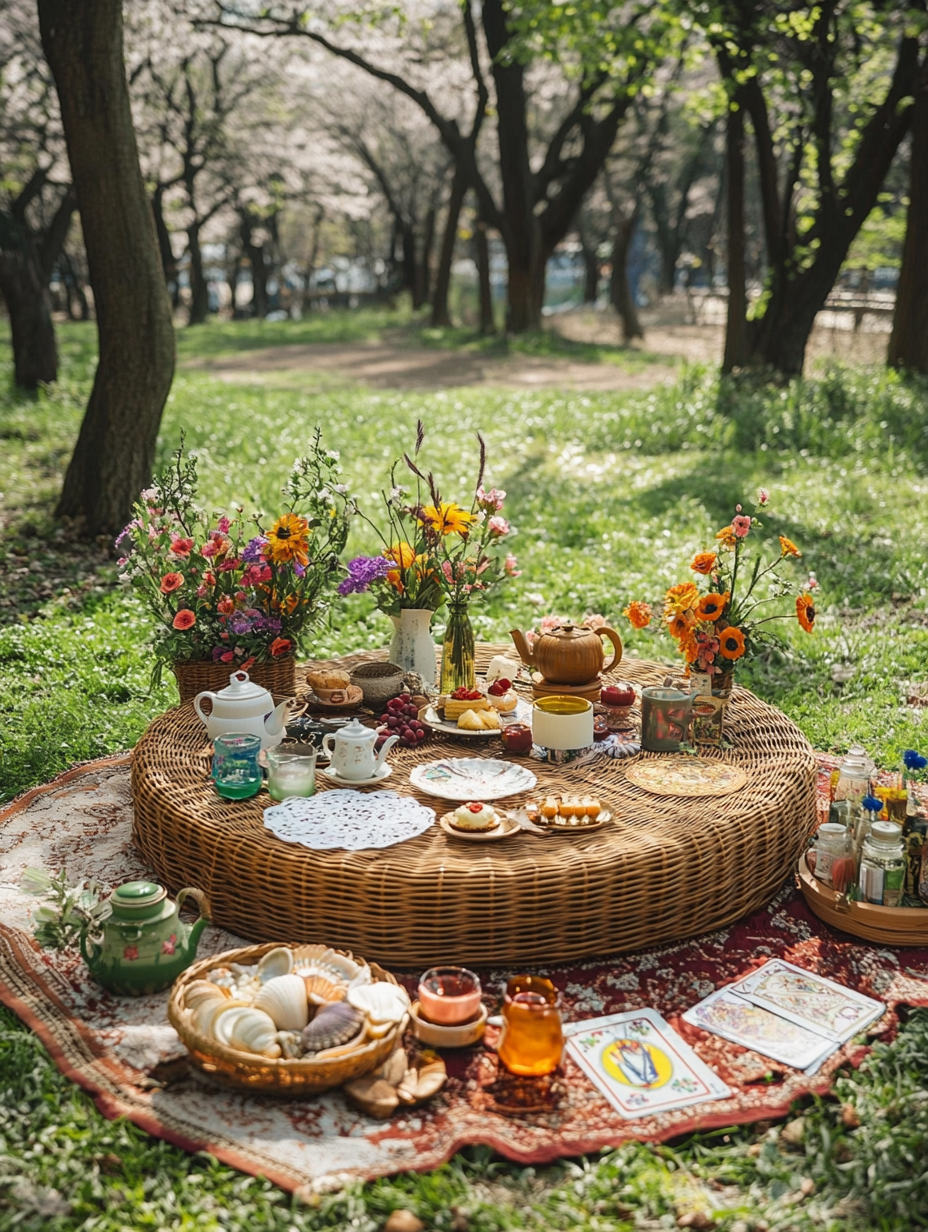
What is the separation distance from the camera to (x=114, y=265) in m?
7.86

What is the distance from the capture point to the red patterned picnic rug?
2562 millimetres

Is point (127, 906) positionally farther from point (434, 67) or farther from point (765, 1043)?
Answer: point (434, 67)

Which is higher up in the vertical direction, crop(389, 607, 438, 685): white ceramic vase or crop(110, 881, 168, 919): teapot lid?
crop(389, 607, 438, 685): white ceramic vase

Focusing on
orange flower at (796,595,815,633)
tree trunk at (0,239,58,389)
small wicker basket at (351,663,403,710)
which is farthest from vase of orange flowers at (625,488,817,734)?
tree trunk at (0,239,58,389)

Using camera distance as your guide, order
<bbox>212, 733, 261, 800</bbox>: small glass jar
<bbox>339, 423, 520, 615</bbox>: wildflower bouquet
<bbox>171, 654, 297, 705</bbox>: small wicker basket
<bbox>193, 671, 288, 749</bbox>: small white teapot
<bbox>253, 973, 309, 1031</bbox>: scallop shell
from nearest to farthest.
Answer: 1. <bbox>253, 973, 309, 1031</bbox>: scallop shell
2. <bbox>212, 733, 261, 800</bbox>: small glass jar
3. <bbox>193, 671, 288, 749</bbox>: small white teapot
4. <bbox>339, 423, 520, 615</bbox>: wildflower bouquet
5. <bbox>171, 654, 297, 705</bbox>: small wicker basket

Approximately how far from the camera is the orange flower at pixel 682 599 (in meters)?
4.11

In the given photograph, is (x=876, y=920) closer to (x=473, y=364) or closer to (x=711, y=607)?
(x=711, y=607)

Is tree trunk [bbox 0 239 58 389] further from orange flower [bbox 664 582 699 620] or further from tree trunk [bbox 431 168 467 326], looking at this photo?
orange flower [bbox 664 582 699 620]

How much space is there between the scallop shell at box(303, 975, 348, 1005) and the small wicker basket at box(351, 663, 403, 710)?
1.50 metres

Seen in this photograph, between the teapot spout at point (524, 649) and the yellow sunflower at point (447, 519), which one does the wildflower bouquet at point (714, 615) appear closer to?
the teapot spout at point (524, 649)

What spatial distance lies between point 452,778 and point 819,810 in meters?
1.63

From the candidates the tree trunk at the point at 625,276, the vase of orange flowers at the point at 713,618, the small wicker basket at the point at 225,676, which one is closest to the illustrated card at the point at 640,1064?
the vase of orange flowers at the point at 713,618

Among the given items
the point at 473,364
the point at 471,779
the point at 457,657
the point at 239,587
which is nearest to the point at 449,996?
the point at 471,779

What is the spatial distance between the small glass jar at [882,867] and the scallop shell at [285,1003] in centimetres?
175
